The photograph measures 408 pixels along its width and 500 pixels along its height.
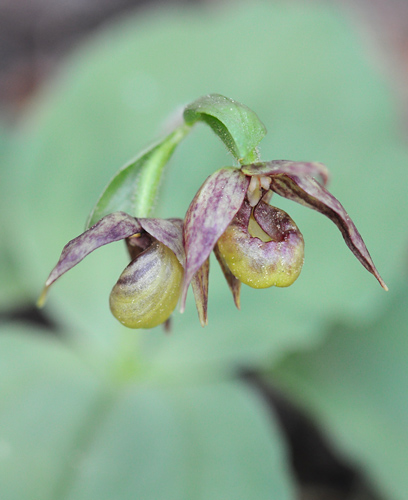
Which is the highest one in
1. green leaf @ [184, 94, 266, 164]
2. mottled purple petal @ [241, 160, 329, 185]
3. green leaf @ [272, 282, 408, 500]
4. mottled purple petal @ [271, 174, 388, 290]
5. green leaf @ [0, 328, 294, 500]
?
green leaf @ [184, 94, 266, 164]

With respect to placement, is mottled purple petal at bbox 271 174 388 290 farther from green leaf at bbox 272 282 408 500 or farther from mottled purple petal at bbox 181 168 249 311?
green leaf at bbox 272 282 408 500

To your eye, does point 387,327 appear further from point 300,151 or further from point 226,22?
point 226,22

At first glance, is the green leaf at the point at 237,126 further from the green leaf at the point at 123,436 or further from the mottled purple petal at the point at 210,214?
the green leaf at the point at 123,436

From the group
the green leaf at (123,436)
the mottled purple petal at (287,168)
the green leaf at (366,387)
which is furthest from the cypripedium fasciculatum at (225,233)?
the green leaf at (366,387)

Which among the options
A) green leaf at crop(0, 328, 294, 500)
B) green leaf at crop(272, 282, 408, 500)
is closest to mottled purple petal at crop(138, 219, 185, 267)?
green leaf at crop(0, 328, 294, 500)

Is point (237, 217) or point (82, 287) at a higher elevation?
point (237, 217)

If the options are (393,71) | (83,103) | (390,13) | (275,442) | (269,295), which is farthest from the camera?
(390,13)

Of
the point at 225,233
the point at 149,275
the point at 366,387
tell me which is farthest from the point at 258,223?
the point at 366,387

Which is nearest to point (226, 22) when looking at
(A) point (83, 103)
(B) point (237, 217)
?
(A) point (83, 103)
